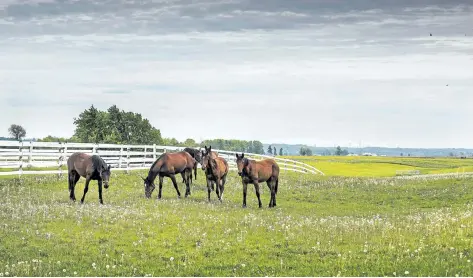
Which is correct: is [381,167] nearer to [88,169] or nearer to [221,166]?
[221,166]

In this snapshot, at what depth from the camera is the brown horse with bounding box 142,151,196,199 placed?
95.7ft

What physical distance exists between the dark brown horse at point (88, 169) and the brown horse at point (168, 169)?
2.96 meters

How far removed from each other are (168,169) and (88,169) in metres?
4.64

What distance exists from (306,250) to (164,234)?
15.1 feet

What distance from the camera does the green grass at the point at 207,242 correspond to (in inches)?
579

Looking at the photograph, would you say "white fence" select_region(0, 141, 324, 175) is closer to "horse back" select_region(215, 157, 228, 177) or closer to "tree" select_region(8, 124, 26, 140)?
"horse back" select_region(215, 157, 228, 177)

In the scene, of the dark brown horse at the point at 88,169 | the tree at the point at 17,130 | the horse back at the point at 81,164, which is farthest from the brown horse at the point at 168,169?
the tree at the point at 17,130

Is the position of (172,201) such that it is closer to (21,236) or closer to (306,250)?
(21,236)

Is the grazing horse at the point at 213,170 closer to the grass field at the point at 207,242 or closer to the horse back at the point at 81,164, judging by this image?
the grass field at the point at 207,242

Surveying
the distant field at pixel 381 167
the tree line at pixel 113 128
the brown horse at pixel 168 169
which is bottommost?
the distant field at pixel 381 167

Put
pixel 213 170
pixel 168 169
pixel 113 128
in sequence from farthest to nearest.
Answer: pixel 113 128
pixel 168 169
pixel 213 170

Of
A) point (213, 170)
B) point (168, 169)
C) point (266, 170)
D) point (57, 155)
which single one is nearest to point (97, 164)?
point (168, 169)

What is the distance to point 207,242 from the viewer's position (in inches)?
687

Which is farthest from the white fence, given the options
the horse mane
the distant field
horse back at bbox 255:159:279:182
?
the distant field
